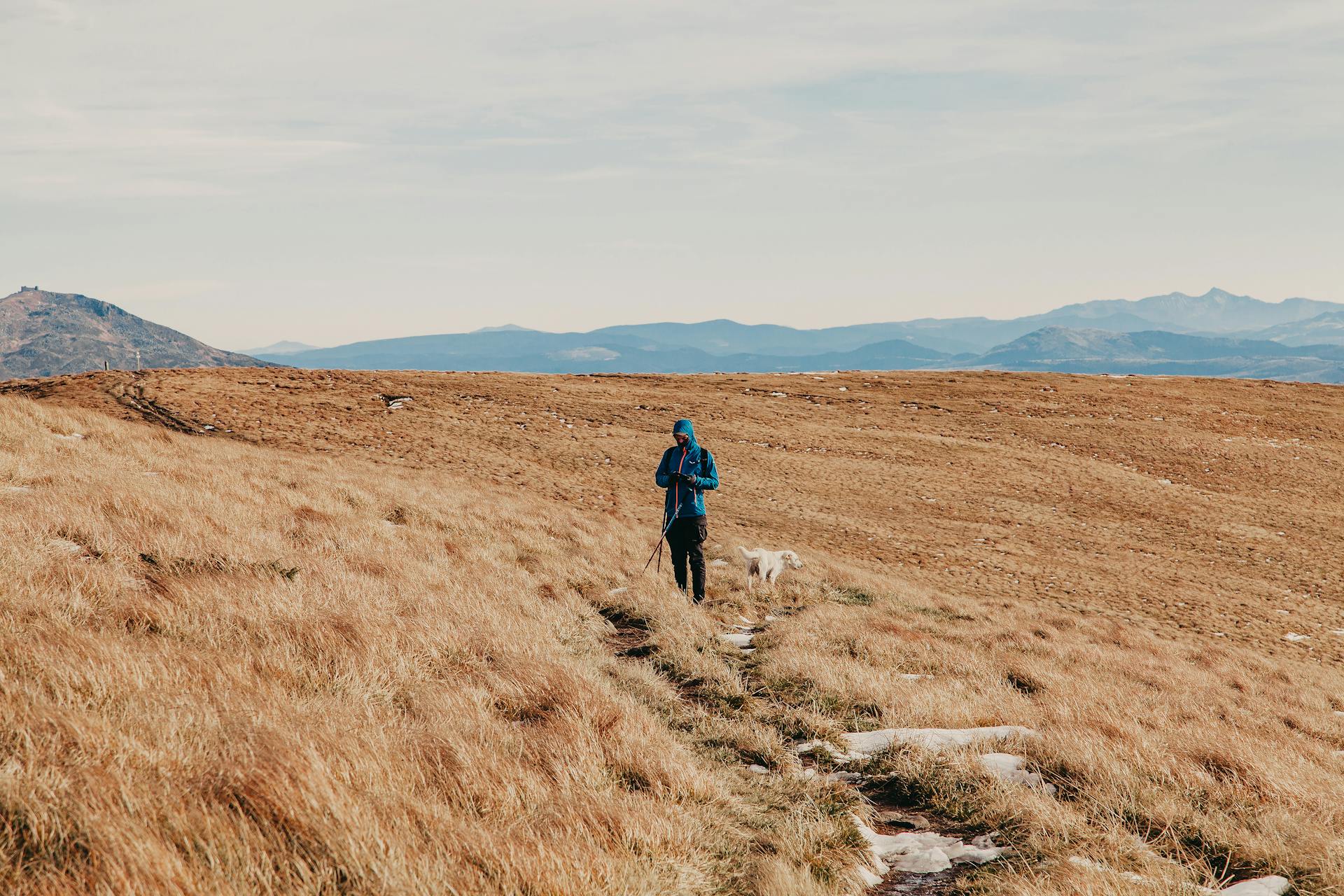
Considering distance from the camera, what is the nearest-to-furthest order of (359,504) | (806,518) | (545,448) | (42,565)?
(42,565)
(359,504)
(806,518)
(545,448)

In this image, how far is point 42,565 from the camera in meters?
6.81

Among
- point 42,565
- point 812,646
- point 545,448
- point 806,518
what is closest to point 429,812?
point 42,565

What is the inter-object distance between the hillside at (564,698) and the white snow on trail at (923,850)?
0.49ft

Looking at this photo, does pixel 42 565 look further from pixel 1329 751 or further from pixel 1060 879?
pixel 1329 751

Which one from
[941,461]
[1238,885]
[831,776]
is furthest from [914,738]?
[941,461]

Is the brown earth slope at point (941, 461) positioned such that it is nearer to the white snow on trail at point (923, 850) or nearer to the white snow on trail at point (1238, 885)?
the white snow on trail at point (923, 850)

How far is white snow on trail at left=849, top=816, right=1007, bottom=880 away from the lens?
4648mm

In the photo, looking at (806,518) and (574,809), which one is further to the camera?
(806,518)

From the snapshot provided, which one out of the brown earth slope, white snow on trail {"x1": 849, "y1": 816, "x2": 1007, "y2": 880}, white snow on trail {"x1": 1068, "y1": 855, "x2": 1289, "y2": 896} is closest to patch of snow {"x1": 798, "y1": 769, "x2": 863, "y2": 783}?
white snow on trail {"x1": 849, "y1": 816, "x2": 1007, "y2": 880}

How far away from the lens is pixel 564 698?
5.91m

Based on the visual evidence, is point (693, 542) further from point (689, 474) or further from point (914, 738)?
point (914, 738)

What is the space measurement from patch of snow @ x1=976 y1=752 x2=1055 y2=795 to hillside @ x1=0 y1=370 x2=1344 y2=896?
100 mm

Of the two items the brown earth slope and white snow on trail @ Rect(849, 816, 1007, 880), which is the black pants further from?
the brown earth slope

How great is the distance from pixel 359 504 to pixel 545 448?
1683 centimetres
